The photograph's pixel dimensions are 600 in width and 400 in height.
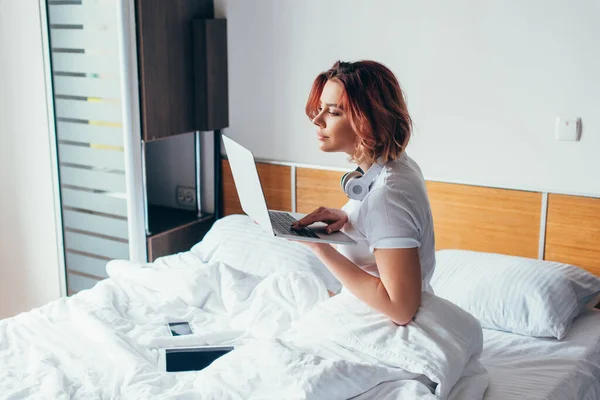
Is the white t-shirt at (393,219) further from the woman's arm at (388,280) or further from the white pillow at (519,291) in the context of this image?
the white pillow at (519,291)

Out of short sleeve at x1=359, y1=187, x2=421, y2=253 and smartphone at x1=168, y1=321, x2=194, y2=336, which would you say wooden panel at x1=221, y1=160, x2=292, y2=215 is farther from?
short sleeve at x1=359, y1=187, x2=421, y2=253

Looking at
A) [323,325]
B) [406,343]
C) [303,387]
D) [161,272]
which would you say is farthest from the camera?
[161,272]

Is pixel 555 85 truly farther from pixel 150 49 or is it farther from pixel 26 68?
pixel 26 68

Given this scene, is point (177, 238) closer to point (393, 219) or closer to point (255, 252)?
point (255, 252)

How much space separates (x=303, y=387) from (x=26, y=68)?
2.13 m

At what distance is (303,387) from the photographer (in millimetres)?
1692

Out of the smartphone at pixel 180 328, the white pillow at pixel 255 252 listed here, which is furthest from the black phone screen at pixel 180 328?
the white pillow at pixel 255 252

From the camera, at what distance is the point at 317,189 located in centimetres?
326

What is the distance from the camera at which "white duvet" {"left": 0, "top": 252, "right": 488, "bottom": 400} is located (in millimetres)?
1763

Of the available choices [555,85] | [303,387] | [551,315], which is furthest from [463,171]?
[303,387]

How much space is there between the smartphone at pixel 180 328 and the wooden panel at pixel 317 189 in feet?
3.39

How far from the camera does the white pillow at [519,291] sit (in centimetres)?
235

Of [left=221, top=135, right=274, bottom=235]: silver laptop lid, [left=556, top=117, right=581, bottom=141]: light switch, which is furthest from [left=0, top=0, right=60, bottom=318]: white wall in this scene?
[left=556, top=117, right=581, bottom=141]: light switch

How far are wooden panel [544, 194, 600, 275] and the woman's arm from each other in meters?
1.15
